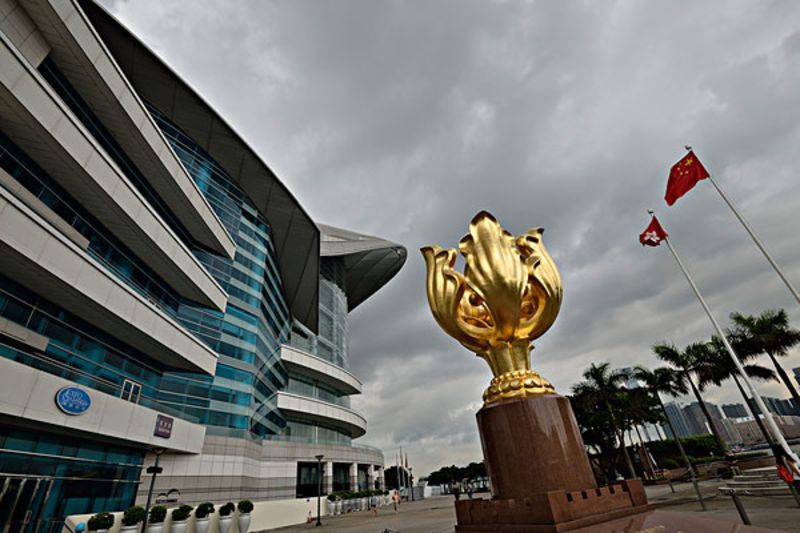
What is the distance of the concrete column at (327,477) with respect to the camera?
29984 millimetres

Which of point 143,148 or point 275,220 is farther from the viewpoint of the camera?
point 275,220

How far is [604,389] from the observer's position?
28.0 metres

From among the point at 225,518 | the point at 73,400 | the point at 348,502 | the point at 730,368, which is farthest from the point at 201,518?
the point at 730,368

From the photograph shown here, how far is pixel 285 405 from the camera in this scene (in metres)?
28.7

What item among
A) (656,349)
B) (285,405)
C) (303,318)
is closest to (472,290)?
(285,405)

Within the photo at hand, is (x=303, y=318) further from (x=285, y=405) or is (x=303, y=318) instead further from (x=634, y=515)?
(x=634, y=515)

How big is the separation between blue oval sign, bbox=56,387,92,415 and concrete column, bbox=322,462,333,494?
→ 21.9 m

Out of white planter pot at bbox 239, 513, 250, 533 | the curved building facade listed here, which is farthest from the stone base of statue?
white planter pot at bbox 239, 513, 250, 533

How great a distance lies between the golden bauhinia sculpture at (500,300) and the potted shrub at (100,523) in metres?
12.0

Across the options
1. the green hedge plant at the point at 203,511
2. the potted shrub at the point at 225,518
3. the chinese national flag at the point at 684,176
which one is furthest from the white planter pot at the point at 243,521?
the chinese national flag at the point at 684,176

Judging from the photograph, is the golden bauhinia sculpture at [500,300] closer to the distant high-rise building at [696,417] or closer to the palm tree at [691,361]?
the palm tree at [691,361]

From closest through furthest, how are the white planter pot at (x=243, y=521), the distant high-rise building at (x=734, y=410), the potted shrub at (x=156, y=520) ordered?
the potted shrub at (x=156, y=520) < the white planter pot at (x=243, y=521) < the distant high-rise building at (x=734, y=410)

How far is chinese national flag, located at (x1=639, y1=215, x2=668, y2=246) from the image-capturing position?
37.9ft

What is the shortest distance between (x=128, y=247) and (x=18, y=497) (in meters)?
10.1
